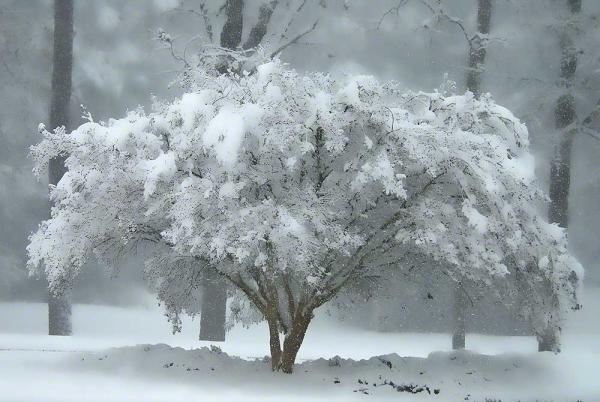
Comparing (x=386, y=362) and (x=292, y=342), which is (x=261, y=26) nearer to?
(x=292, y=342)

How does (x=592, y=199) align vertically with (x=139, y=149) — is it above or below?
above

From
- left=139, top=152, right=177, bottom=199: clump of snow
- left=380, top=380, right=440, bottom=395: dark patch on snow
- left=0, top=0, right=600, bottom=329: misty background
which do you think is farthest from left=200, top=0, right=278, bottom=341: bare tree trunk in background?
left=139, top=152, right=177, bottom=199: clump of snow

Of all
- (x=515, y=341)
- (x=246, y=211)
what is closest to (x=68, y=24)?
(x=246, y=211)

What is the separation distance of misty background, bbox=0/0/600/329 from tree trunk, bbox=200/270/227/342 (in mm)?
4594

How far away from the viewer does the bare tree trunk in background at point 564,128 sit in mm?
15641

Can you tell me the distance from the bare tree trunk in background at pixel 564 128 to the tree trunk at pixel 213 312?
6.29m

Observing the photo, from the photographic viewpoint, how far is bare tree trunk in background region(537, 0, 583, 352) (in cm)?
1564

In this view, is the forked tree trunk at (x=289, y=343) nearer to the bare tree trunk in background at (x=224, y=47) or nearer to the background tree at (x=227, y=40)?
the background tree at (x=227, y=40)

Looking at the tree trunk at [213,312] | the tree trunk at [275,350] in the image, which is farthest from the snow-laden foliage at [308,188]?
the tree trunk at [213,312]

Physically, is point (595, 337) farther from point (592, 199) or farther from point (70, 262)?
point (70, 262)

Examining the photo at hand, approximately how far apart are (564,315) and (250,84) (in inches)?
216

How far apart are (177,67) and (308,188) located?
8.93m

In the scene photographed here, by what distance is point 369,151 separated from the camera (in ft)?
33.8

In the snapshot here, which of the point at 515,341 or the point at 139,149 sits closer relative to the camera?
the point at 139,149
